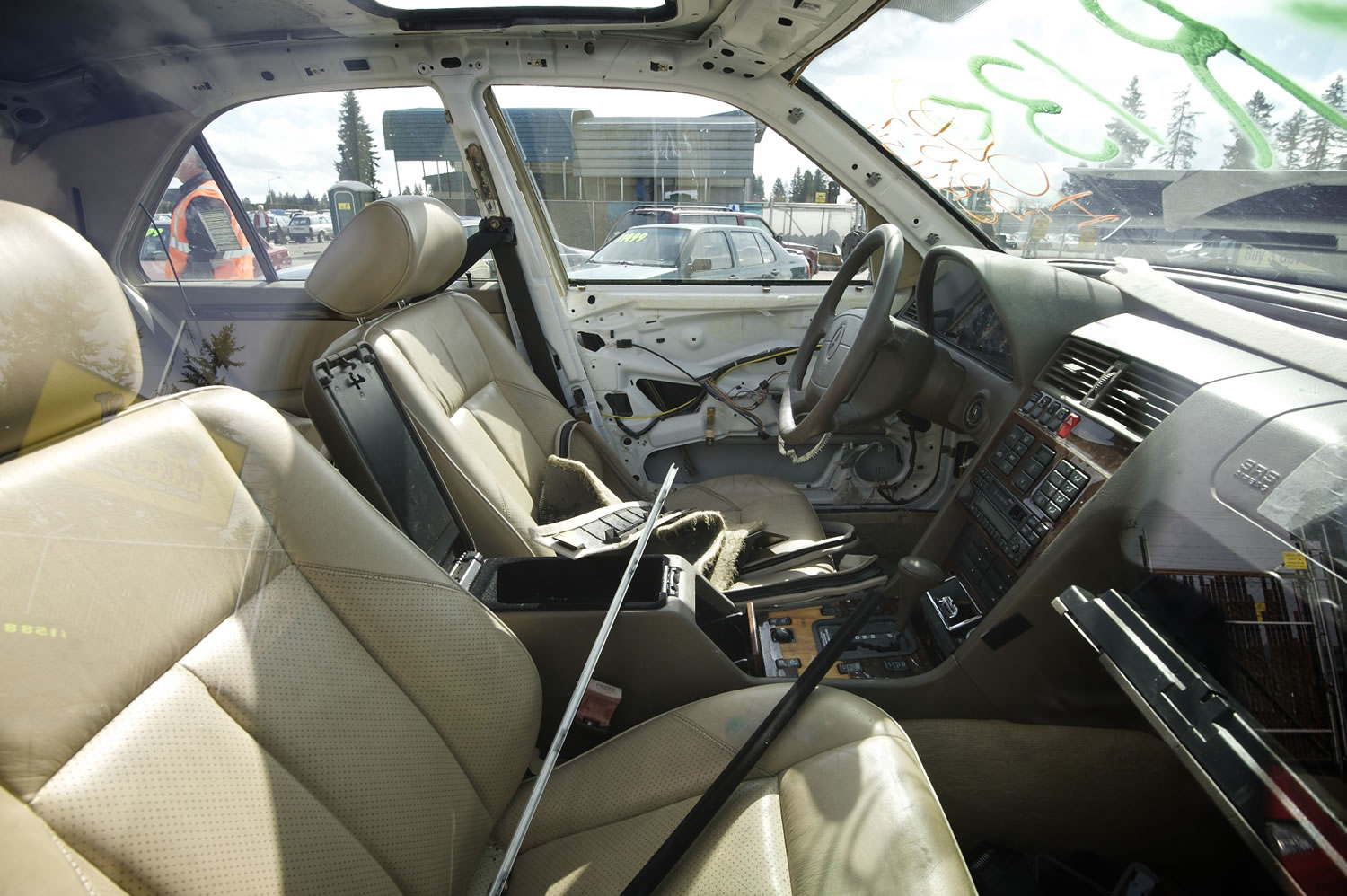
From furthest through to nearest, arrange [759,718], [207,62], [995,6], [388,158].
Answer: [388,158] → [207,62] → [995,6] → [759,718]

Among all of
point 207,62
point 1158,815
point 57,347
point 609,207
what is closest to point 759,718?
point 1158,815

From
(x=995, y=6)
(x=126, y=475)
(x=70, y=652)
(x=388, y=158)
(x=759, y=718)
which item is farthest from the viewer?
(x=388, y=158)

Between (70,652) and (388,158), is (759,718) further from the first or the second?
(388,158)

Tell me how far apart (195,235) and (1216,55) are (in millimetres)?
2025

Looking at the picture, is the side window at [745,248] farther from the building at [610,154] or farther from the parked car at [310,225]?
the parked car at [310,225]

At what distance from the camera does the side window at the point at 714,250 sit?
241 cm

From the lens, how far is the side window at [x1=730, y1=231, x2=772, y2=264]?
2416mm

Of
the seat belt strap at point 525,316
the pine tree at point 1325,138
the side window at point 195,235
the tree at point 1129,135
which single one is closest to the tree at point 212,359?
the side window at point 195,235

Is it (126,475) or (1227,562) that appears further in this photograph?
(1227,562)

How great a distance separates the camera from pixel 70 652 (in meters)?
0.61

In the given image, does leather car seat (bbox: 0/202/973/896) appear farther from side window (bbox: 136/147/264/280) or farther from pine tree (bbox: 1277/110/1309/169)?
pine tree (bbox: 1277/110/1309/169)

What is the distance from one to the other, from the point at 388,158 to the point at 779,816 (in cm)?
213

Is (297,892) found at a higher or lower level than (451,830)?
higher

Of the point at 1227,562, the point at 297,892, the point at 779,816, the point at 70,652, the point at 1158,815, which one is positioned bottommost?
the point at 1158,815
